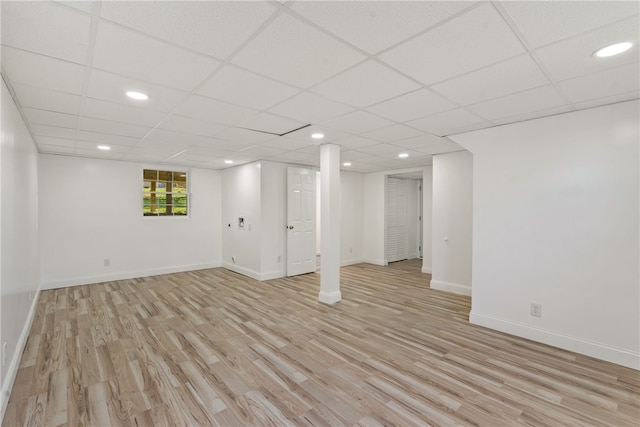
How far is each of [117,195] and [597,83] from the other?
718 centimetres

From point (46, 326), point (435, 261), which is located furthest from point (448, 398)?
point (46, 326)

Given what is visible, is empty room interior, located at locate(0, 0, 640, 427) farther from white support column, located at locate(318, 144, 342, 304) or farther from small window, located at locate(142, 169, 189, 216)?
small window, located at locate(142, 169, 189, 216)

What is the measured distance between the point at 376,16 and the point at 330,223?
10.4 ft

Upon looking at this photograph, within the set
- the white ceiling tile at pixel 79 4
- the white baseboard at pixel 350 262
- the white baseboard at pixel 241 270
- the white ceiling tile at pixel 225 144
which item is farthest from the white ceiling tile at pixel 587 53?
the white baseboard at pixel 350 262

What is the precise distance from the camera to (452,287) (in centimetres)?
500

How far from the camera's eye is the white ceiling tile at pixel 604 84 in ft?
6.85

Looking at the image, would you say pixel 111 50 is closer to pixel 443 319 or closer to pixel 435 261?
pixel 443 319

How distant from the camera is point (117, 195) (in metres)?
5.77

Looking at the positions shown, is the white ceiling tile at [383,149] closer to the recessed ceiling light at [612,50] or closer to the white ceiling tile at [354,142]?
the white ceiling tile at [354,142]

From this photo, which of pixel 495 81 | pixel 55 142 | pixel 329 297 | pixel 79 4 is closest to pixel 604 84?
pixel 495 81

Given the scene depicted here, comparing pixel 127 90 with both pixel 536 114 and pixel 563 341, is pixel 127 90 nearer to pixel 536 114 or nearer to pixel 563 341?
pixel 536 114

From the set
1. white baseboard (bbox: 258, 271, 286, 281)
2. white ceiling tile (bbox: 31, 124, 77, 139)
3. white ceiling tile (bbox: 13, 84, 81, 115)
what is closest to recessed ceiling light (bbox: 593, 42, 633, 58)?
white ceiling tile (bbox: 13, 84, 81, 115)

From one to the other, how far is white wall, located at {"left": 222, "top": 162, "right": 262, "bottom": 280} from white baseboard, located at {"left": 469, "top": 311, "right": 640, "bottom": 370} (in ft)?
13.1

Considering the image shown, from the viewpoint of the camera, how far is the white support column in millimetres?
4387
